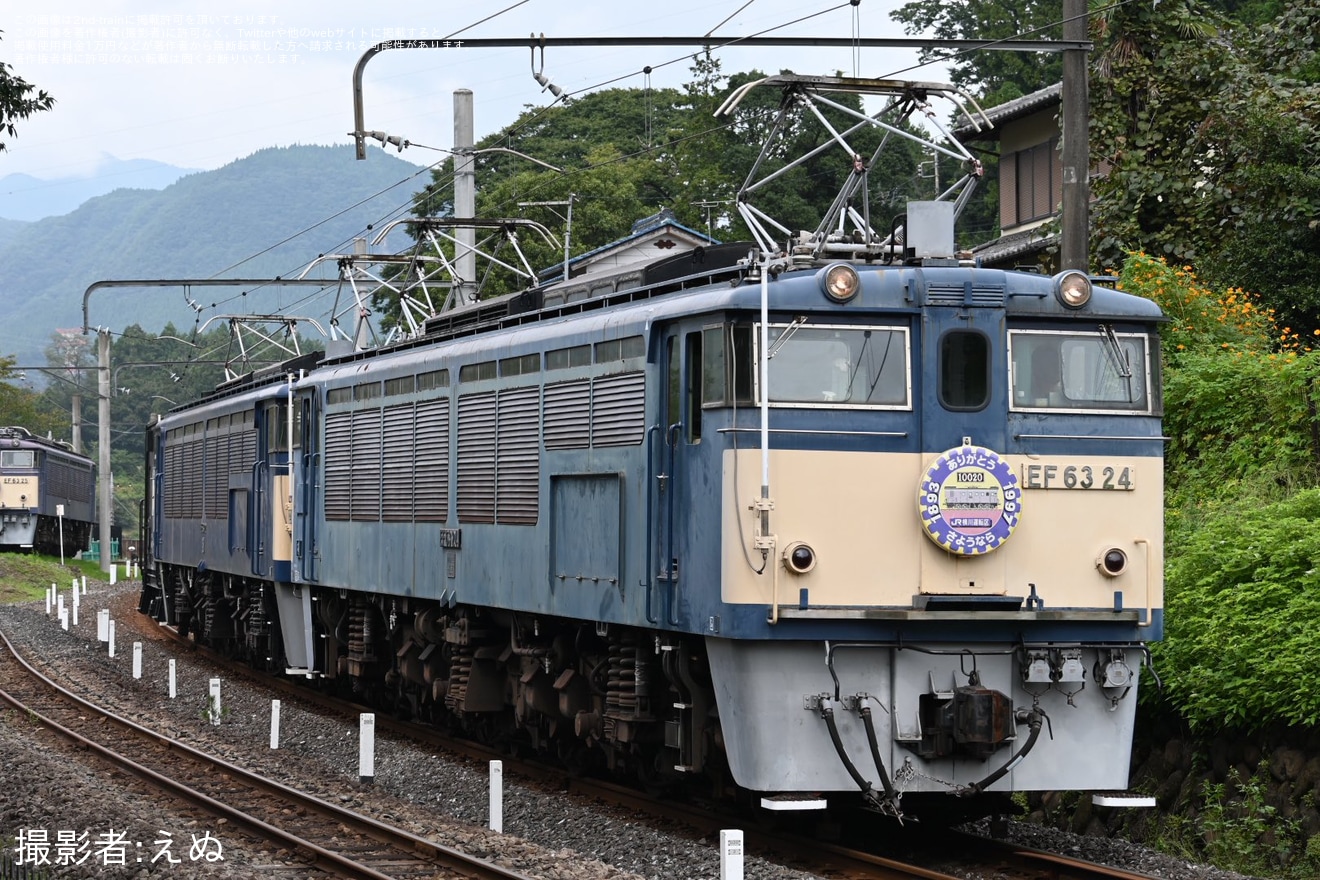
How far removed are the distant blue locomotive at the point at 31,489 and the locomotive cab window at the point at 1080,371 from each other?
1879 inches

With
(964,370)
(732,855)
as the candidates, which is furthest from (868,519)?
(732,855)

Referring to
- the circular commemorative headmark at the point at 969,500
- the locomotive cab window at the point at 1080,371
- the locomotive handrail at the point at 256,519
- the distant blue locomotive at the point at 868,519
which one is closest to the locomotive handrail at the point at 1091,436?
the distant blue locomotive at the point at 868,519

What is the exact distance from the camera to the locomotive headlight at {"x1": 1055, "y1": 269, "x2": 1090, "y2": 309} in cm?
1116

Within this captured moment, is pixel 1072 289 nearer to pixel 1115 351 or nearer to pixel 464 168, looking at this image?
pixel 1115 351

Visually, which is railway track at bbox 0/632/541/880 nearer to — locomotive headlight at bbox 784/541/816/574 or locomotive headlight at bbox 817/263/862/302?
locomotive headlight at bbox 784/541/816/574

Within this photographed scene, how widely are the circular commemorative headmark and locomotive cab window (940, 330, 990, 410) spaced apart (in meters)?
0.31

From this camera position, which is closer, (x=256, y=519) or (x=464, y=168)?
(x=256, y=519)

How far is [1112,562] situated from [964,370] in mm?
1429

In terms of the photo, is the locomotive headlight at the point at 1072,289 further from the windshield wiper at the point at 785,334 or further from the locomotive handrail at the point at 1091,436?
the windshield wiper at the point at 785,334

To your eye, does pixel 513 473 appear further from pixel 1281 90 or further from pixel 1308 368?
pixel 1281 90

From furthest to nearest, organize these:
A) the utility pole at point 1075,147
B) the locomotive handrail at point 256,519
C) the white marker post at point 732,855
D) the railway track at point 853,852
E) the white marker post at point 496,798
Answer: the locomotive handrail at point 256,519, the utility pole at point 1075,147, the white marker post at point 496,798, the railway track at point 853,852, the white marker post at point 732,855

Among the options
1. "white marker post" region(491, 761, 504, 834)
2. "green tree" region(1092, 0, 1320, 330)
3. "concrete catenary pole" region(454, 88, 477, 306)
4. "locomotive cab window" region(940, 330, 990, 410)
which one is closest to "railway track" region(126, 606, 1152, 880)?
"white marker post" region(491, 761, 504, 834)

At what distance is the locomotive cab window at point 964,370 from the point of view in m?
10.9

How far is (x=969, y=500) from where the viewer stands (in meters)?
10.7
